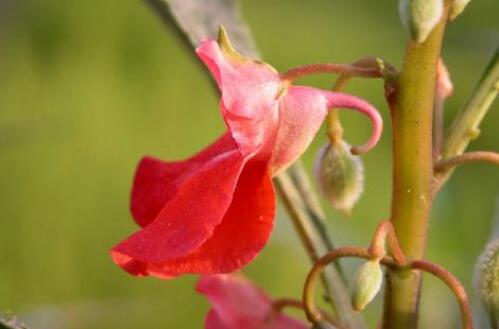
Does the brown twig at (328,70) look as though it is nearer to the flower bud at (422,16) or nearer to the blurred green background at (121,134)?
the flower bud at (422,16)

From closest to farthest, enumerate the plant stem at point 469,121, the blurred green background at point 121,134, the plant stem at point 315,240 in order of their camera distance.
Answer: the plant stem at point 469,121 → the plant stem at point 315,240 → the blurred green background at point 121,134

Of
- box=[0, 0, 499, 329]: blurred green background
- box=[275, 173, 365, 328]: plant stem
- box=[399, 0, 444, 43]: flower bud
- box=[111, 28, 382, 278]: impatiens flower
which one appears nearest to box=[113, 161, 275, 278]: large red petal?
box=[111, 28, 382, 278]: impatiens flower

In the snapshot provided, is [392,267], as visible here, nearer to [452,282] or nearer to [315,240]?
[452,282]

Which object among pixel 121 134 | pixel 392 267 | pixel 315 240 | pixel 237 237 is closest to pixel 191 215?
pixel 237 237

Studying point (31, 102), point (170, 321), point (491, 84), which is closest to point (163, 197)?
point (491, 84)

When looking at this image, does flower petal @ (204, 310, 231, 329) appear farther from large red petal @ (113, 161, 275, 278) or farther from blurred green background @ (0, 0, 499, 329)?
blurred green background @ (0, 0, 499, 329)

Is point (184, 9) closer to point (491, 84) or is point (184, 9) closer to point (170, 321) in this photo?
point (491, 84)

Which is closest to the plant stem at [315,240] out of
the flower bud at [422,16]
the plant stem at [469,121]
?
the plant stem at [469,121]
